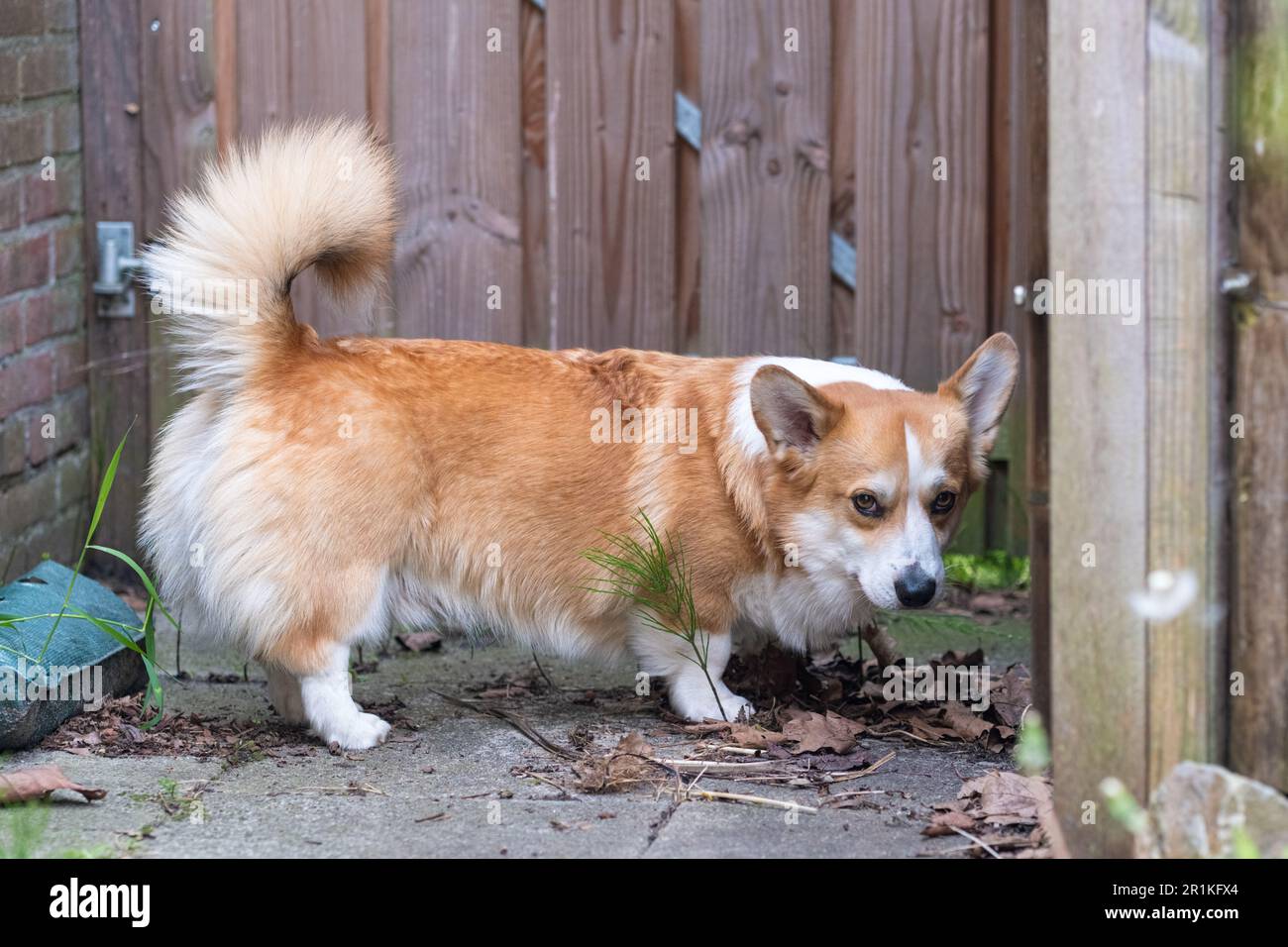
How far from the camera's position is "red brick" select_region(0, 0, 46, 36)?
3850 millimetres

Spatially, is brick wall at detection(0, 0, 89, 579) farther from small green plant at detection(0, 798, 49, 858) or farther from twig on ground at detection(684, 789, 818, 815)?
twig on ground at detection(684, 789, 818, 815)

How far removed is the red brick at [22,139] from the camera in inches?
153

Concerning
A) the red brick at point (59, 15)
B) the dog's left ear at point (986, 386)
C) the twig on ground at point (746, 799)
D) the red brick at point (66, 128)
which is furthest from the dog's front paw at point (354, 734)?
the red brick at point (59, 15)

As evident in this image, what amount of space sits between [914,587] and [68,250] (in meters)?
2.66

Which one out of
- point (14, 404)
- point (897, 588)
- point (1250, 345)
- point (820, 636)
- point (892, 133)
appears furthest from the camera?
point (892, 133)

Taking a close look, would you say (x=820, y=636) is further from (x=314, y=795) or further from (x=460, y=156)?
(x=460, y=156)

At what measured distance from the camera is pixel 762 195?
439cm

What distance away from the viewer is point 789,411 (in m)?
3.29

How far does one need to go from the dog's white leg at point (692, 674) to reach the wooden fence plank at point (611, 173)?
4.13 ft

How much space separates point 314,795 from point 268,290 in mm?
1112

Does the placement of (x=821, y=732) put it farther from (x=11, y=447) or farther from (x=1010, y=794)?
(x=11, y=447)

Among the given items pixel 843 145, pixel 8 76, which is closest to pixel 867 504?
pixel 843 145

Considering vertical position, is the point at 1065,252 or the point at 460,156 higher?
the point at 460,156

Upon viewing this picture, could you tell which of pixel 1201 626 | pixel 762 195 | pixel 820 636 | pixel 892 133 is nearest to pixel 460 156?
pixel 762 195
